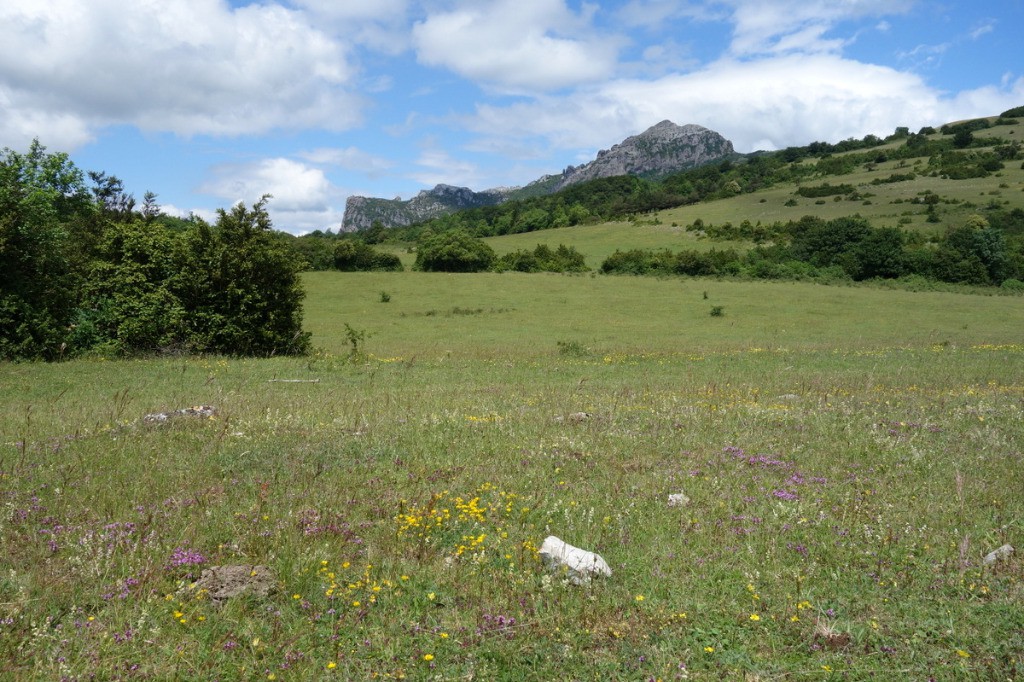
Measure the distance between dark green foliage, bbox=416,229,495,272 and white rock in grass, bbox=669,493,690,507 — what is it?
68.5 m

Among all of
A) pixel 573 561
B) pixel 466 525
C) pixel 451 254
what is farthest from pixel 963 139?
pixel 573 561

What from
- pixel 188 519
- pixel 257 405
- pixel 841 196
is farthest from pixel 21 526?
pixel 841 196

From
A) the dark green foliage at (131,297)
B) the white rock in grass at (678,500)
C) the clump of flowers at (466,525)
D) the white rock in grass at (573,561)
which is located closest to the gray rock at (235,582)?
the clump of flowers at (466,525)

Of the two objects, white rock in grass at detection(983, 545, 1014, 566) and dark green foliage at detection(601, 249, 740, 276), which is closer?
white rock in grass at detection(983, 545, 1014, 566)

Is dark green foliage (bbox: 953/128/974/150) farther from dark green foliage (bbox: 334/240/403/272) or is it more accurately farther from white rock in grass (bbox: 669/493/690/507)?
white rock in grass (bbox: 669/493/690/507)

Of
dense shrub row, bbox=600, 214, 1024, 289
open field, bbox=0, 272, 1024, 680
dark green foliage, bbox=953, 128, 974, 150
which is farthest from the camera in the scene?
dark green foliage, bbox=953, 128, 974, 150

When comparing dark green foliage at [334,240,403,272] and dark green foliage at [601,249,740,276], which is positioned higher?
dark green foliage at [334,240,403,272]

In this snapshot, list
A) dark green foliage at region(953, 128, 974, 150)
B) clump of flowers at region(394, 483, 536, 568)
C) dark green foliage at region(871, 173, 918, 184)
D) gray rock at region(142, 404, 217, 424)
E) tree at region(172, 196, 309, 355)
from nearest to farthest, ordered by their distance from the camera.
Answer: clump of flowers at region(394, 483, 536, 568) → gray rock at region(142, 404, 217, 424) → tree at region(172, 196, 309, 355) → dark green foliage at region(871, 173, 918, 184) → dark green foliage at region(953, 128, 974, 150)

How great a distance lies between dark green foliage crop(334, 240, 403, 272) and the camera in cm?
7488

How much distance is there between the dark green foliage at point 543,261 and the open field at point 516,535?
213ft

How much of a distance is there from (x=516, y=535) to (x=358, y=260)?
72386 mm

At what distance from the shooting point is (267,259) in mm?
28531

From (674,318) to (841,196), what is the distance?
92.1 m

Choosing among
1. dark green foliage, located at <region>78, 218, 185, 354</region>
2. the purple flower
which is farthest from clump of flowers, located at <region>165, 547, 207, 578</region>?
dark green foliage, located at <region>78, 218, 185, 354</region>
